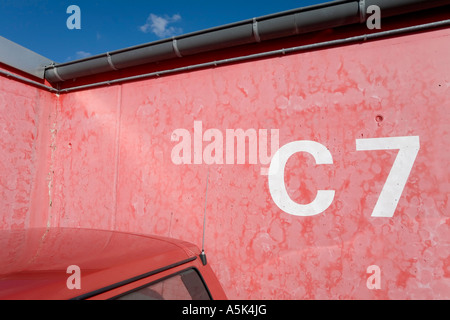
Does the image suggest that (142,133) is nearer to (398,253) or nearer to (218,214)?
(218,214)

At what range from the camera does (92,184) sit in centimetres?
470

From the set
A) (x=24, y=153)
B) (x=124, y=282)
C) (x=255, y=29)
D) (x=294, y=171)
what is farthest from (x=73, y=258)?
(x=24, y=153)

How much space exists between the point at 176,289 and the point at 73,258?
496 millimetres

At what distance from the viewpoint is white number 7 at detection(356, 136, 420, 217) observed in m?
3.09

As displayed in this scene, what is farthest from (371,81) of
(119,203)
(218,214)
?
(119,203)

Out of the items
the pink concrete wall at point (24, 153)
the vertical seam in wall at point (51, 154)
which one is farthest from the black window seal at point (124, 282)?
the vertical seam in wall at point (51, 154)

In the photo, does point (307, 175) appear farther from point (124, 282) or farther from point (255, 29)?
point (124, 282)

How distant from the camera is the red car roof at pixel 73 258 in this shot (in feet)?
3.43

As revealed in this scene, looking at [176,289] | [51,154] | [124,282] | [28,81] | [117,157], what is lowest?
[176,289]

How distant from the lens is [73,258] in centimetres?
133

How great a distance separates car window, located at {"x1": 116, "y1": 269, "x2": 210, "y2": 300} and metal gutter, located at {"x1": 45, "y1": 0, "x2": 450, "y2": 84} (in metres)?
2.98

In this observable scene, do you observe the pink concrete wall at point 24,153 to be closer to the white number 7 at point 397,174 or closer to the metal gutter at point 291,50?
the metal gutter at point 291,50

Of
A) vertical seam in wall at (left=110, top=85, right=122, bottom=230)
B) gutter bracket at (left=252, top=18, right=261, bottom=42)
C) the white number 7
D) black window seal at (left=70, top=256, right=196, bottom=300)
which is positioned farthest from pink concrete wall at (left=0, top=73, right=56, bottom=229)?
the white number 7

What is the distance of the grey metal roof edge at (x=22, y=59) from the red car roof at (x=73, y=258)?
3.63 metres
